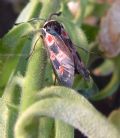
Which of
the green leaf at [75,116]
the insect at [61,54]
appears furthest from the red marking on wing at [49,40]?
the green leaf at [75,116]

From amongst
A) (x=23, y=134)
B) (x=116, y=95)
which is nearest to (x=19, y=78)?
(x=23, y=134)

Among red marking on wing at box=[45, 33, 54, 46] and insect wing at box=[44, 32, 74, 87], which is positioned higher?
red marking on wing at box=[45, 33, 54, 46]

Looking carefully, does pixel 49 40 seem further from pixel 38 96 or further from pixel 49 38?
pixel 38 96

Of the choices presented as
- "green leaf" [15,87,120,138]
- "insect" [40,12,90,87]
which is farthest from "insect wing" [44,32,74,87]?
"green leaf" [15,87,120,138]

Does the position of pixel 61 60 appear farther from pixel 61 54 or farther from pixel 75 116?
pixel 75 116

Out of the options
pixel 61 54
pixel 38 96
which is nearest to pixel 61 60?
pixel 61 54

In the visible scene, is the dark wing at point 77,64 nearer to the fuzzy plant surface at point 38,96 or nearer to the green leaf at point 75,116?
the fuzzy plant surface at point 38,96

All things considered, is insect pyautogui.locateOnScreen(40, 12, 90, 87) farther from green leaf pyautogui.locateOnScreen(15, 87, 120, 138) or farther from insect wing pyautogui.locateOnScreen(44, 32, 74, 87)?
green leaf pyautogui.locateOnScreen(15, 87, 120, 138)

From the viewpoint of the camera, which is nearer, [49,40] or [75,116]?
[75,116]
